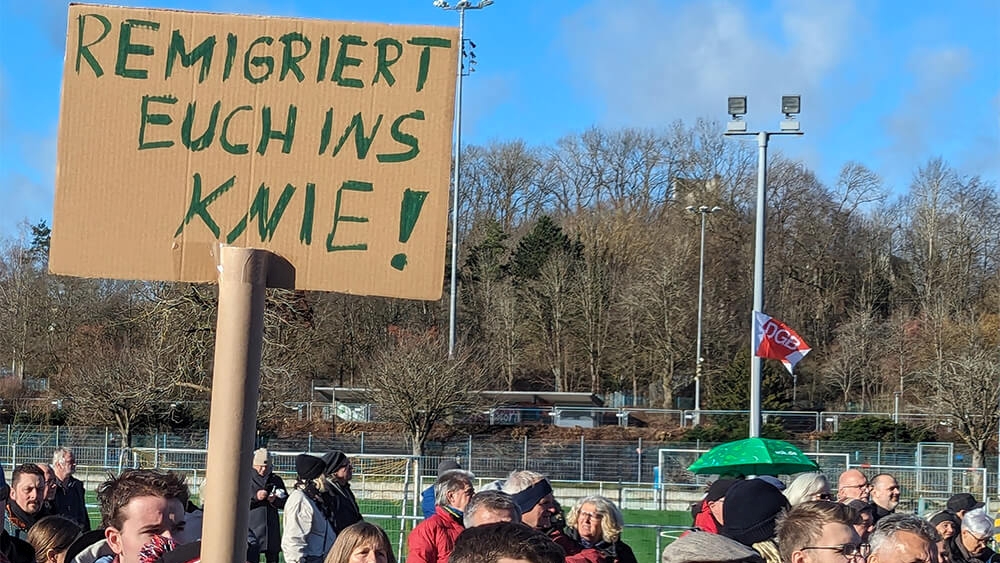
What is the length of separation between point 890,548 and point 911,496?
21.6 metres

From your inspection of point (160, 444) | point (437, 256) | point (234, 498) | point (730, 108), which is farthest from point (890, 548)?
point (160, 444)

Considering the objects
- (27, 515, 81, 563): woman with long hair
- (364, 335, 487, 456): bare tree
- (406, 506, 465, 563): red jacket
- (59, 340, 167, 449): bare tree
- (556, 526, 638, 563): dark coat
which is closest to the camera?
(27, 515, 81, 563): woman with long hair

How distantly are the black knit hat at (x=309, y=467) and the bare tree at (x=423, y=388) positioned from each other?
28401 millimetres

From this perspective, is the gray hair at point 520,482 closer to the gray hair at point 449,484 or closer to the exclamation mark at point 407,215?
the gray hair at point 449,484

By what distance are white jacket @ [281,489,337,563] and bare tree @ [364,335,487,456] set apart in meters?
28.7

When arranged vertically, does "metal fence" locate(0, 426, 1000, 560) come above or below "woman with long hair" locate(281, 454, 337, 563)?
below

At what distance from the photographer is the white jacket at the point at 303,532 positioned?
912 centimetres

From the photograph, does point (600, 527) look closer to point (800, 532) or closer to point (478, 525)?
point (800, 532)

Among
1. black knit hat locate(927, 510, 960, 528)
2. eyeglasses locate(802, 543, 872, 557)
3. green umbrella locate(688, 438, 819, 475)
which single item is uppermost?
eyeglasses locate(802, 543, 872, 557)

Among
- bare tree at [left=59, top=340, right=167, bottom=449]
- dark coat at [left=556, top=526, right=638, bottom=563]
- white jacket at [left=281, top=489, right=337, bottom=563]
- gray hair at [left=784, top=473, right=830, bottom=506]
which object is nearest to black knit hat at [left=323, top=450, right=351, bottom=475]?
white jacket at [left=281, top=489, right=337, bottom=563]

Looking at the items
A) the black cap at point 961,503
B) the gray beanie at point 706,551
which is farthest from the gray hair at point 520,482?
the black cap at point 961,503

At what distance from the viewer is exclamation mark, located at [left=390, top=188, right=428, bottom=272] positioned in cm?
296

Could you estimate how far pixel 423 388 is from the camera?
39375 millimetres

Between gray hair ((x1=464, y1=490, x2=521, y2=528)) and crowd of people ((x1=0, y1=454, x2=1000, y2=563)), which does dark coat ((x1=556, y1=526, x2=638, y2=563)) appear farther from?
gray hair ((x1=464, y1=490, x2=521, y2=528))
